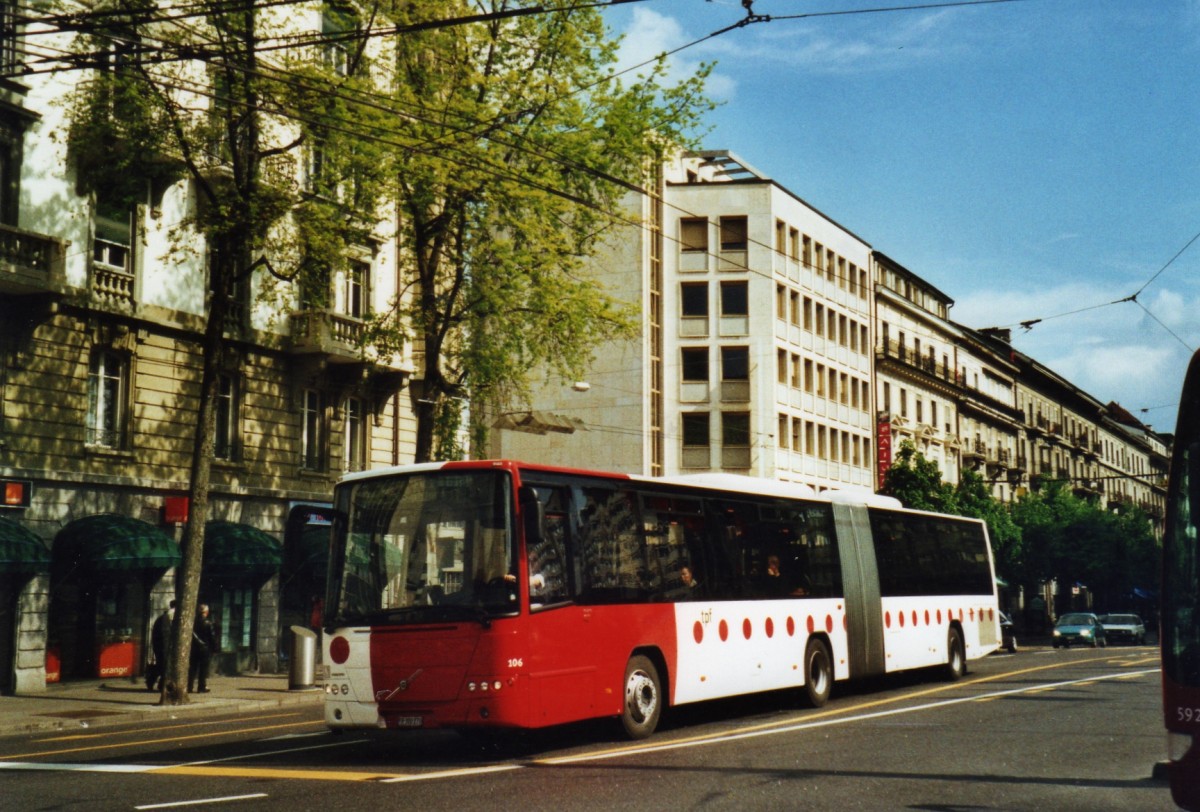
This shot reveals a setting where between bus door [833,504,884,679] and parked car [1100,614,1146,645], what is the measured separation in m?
37.5

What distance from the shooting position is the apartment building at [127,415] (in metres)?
25.9

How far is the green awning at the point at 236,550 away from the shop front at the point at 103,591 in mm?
931

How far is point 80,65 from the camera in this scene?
587 inches

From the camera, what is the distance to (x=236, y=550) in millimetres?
29984

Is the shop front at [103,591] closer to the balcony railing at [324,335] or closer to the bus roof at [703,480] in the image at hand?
the balcony railing at [324,335]

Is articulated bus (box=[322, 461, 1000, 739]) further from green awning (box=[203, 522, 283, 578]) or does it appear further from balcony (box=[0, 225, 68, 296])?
green awning (box=[203, 522, 283, 578])

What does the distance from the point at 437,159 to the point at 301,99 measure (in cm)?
395

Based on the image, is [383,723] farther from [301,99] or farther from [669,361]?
[669,361]

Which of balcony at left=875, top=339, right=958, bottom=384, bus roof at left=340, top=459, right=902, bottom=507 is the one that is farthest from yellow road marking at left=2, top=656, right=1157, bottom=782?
balcony at left=875, top=339, right=958, bottom=384

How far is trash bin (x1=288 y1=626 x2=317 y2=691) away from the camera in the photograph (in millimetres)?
27391

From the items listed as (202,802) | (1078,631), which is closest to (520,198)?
(202,802)

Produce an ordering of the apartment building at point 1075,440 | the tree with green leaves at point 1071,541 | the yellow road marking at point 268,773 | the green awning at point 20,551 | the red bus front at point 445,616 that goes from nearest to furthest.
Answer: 1. the yellow road marking at point 268,773
2. the red bus front at point 445,616
3. the green awning at point 20,551
4. the tree with green leaves at point 1071,541
5. the apartment building at point 1075,440

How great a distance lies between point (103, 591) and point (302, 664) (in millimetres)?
4328

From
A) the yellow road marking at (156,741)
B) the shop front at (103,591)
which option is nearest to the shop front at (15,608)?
the shop front at (103,591)
